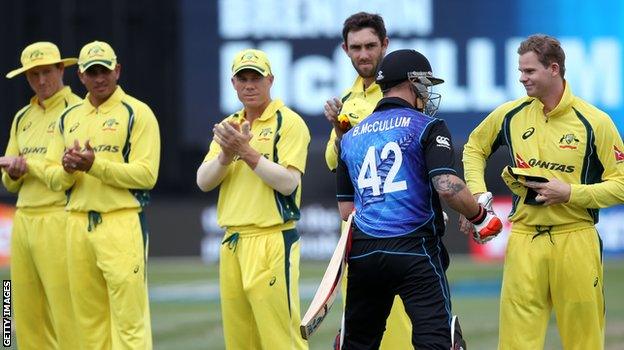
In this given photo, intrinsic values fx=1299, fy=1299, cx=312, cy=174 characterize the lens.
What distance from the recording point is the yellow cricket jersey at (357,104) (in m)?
7.00

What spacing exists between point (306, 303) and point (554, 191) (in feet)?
20.5

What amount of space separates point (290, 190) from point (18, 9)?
8.14m

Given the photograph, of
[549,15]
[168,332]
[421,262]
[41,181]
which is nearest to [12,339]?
[168,332]

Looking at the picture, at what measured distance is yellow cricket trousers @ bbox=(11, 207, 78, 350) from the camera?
802cm

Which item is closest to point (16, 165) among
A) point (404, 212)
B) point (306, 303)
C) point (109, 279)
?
point (109, 279)

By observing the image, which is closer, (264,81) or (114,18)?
(264,81)

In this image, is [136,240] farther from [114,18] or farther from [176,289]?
[114,18]

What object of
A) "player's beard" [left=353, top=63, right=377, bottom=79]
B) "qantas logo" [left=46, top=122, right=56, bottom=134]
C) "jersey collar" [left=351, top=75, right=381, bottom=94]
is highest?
"player's beard" [left=353, top=63, right=377, bottom=79]

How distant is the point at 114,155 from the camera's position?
7.65 metres

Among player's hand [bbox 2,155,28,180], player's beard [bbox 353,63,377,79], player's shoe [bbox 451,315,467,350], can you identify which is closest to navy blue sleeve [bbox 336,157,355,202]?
player's shoe [bbox 451,315,467,350]

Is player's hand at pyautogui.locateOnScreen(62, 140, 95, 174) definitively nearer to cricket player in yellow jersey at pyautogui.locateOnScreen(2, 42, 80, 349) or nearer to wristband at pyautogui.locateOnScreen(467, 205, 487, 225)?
cricket player in yellow jersey at pyautogui.locateOnScreen(2, 42, 80, 349)

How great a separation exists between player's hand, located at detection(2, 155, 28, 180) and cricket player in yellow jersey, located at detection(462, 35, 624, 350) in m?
3.07

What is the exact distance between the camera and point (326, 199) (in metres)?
15.0

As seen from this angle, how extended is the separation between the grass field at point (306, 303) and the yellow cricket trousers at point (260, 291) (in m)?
2.70
